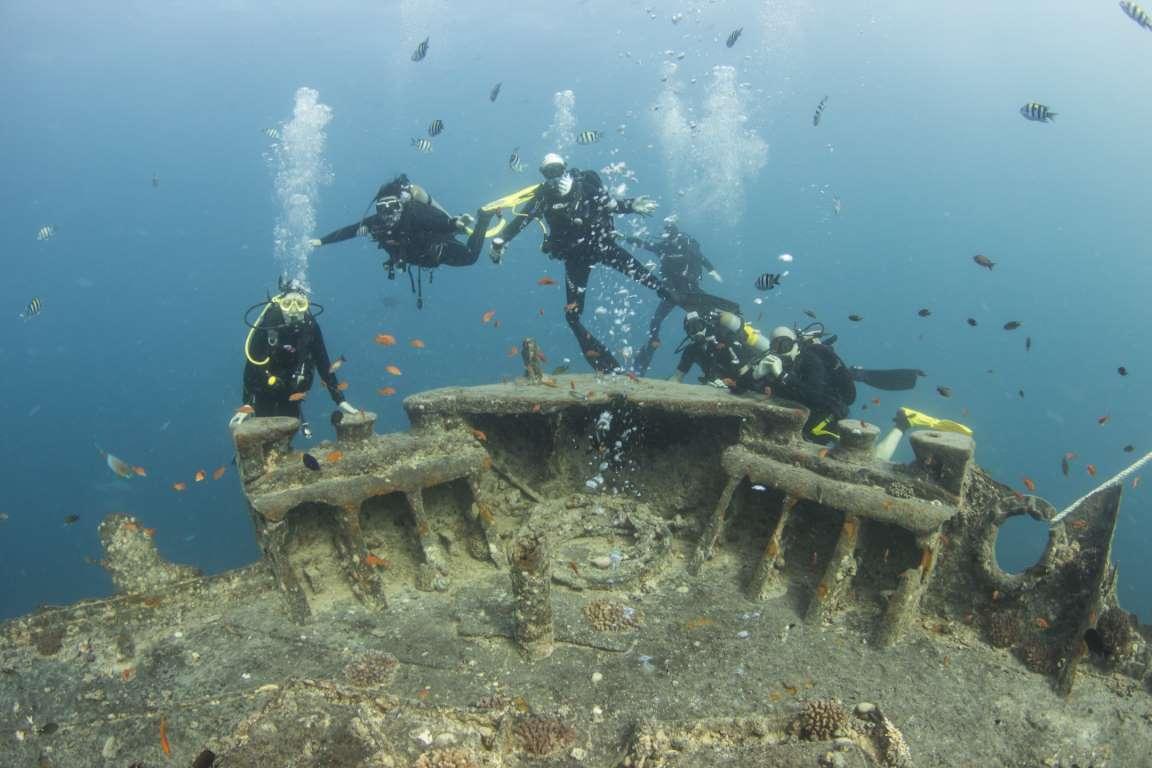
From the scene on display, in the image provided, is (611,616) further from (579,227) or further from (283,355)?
(579,227)

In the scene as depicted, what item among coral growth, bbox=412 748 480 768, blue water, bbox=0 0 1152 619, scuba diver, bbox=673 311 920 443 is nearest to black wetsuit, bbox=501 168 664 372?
scuba diver, bbox=673 311 920 443

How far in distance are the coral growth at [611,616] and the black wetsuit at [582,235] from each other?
213 inches

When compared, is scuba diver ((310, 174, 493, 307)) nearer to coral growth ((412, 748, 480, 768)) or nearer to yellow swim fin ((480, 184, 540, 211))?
yellow swim fin ((480, 184, 540, 211))

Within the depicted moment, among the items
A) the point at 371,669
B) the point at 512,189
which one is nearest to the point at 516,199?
the point at 371,669

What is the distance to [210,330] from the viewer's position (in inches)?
3246

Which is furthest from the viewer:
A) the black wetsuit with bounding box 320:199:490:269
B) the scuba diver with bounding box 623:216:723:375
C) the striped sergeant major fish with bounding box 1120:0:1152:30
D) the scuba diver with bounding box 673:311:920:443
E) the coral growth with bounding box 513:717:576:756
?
the scuba diver with bounding box 623:216:723:375

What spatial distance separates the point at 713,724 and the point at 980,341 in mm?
103047

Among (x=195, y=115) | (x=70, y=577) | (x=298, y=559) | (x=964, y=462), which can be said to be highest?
(x=195, y=115)

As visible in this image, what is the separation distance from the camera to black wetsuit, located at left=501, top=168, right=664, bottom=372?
10555mm

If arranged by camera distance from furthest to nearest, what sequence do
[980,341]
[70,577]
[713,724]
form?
[980,341], [70,577], [713,724]

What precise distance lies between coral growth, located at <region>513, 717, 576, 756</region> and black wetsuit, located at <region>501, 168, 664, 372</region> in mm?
6855

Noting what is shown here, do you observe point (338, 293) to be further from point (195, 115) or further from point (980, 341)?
point (980, 341)

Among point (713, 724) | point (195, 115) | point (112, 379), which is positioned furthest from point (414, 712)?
point (195, 115)

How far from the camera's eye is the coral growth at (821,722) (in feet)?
11.6
